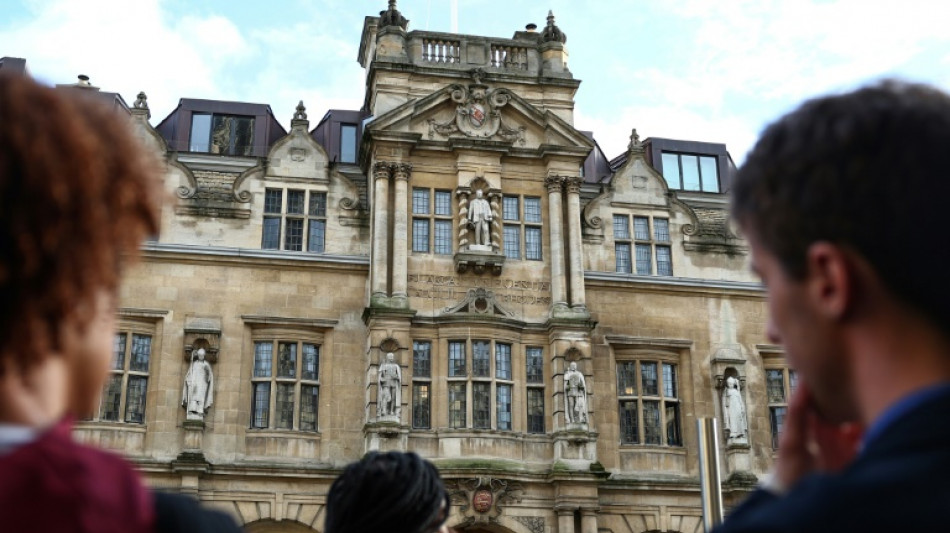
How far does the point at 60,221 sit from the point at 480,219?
21177 mm

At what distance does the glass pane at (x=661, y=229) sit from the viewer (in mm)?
24547

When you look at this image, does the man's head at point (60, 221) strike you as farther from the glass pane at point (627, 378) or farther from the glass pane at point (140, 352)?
the glass pane at point (627, 378)

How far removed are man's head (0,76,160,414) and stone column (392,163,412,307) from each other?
20.0 metres

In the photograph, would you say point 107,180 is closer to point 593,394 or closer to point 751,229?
point 751,229

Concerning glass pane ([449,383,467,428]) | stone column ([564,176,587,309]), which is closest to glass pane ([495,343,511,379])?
glass pane ([449,383,467,428])

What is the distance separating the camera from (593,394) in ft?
73.8

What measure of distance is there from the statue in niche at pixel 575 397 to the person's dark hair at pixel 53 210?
2002 centimetres

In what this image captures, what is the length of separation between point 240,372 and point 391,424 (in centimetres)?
349

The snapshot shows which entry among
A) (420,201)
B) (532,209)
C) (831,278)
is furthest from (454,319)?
(831,278)

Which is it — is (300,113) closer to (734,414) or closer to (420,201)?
(420,201)

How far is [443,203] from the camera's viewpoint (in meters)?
23.2

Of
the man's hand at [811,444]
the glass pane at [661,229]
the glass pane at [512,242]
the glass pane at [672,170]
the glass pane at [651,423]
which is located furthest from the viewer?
the glass pane at [672,170]

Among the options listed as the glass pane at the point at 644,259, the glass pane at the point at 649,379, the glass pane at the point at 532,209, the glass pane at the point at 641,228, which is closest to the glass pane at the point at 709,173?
the glass pane at the point at 641,228

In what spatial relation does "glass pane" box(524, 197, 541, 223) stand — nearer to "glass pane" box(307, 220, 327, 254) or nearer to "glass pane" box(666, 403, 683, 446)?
"glass pane" box(307, 220, 327, 254)
